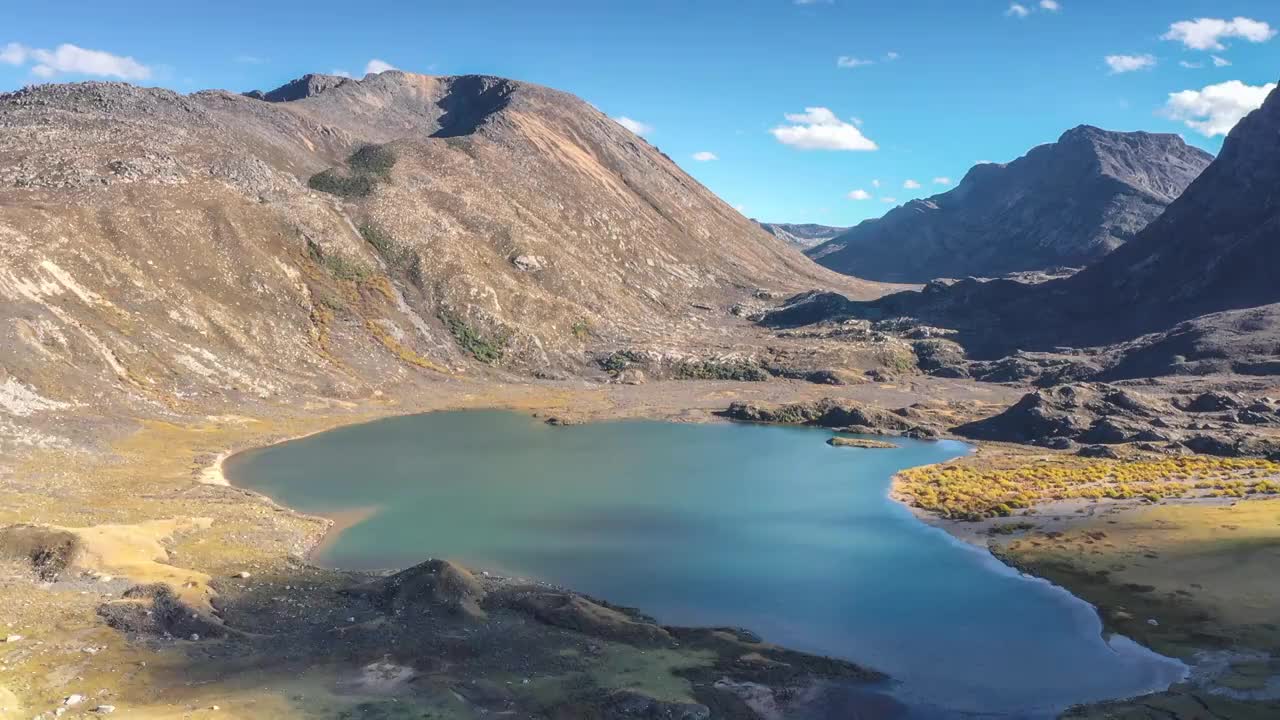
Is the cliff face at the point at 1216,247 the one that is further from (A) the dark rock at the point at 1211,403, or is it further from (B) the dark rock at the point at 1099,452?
(B) the dark rock at the point at 1099,452

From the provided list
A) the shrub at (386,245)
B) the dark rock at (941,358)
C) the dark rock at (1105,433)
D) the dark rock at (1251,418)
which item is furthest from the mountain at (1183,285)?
the shrub at (386,245)

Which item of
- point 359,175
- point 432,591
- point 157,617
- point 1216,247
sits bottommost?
point 432,591

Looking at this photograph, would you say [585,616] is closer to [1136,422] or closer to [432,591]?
[432,591]

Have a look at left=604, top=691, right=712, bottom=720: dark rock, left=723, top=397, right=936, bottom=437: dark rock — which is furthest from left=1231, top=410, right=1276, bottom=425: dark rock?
left=604, top=691, right=712, bottom=720: dark rock

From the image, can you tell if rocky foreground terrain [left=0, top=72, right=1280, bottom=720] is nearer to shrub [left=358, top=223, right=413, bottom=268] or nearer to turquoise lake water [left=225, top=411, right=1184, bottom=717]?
shrub [left=358, top=223, right=413, bottom=268]

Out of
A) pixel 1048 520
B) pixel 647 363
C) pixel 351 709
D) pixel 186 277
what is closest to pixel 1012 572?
pixel 1048 520

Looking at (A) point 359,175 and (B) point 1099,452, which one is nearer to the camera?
(B) point 1099,452

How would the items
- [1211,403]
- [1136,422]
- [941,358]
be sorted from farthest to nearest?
1. [941,358]
2. [1211,403]
3. [1136,422]

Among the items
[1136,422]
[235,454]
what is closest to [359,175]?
[235,454]
